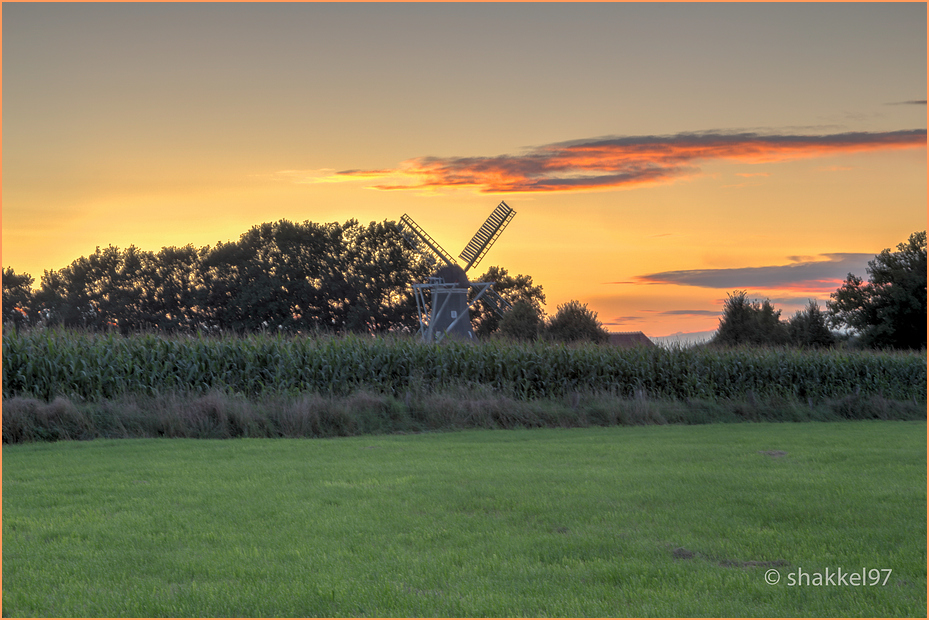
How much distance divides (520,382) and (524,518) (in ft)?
45.3

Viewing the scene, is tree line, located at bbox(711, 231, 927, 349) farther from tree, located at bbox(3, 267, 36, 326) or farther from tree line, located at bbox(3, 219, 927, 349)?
tree, located at bbox(3, 267, 36, 326)

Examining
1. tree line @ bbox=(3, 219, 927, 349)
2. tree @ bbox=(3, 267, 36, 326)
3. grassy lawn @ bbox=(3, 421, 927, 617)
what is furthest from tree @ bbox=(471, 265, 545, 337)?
grassy lawn @ bbox=(3, 421, 927, 617)

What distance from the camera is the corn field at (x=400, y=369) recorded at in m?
16.0

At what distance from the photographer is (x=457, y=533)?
20.9 ft

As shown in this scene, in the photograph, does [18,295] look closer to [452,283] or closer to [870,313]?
[452,283]

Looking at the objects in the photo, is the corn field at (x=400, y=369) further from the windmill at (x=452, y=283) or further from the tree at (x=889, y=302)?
the tree at (x=889, y=302)

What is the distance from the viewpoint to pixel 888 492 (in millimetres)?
8031

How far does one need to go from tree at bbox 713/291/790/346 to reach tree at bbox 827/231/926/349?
16.0 meters

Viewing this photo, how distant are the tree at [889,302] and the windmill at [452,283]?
86.7ft

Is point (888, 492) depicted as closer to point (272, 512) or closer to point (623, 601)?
point (623, 601)

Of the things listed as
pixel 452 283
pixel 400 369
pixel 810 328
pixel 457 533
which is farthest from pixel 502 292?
pixel 457 533

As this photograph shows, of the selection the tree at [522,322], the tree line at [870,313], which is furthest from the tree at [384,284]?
the tree line at [870,313]

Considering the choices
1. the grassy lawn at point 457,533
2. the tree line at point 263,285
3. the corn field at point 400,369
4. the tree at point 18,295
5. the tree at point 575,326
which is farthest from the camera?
the tree at point 18,295

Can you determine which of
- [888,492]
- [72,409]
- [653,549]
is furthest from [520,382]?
[653,549]
